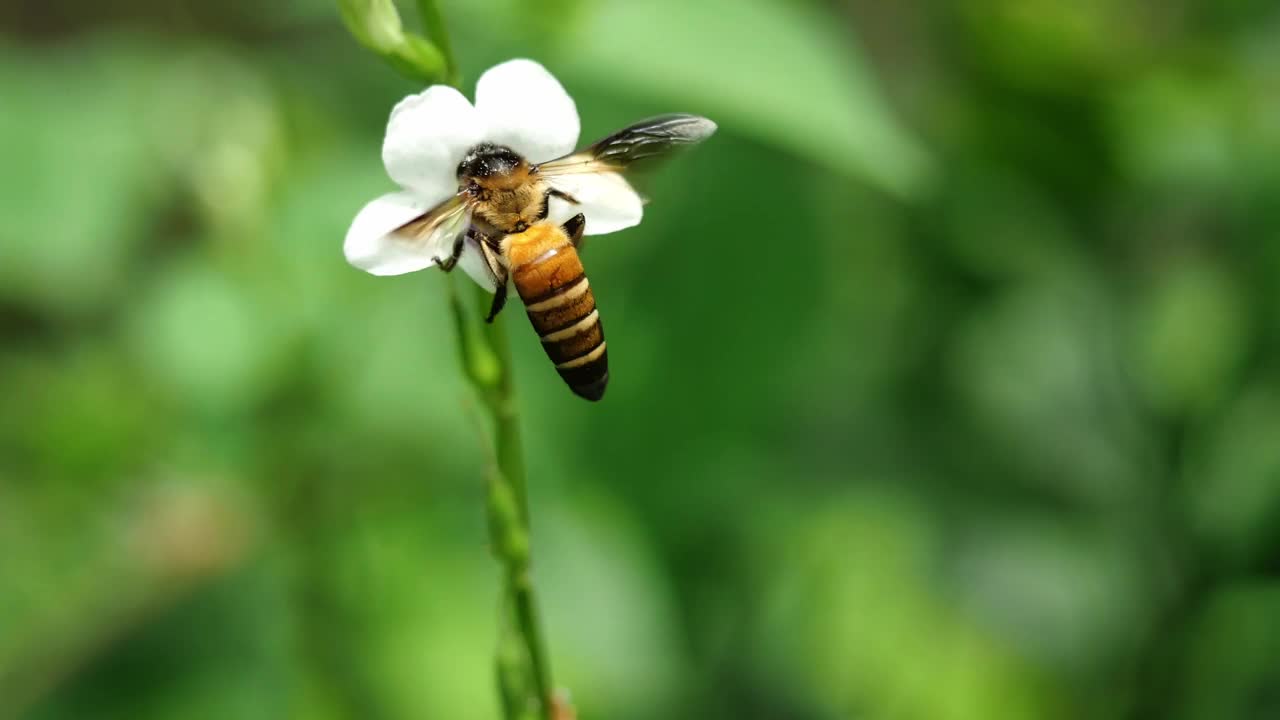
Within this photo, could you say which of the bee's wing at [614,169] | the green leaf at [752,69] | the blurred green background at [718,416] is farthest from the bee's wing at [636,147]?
the blurred green background at [718,416]

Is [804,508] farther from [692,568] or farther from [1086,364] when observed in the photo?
[1086,364]

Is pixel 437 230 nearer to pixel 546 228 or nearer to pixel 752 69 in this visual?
pixel 546 228

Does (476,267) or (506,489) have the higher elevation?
(476,267)

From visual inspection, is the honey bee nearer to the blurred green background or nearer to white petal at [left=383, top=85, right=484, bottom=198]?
white petal at [left=383, top=85, right=484, bottom=198]

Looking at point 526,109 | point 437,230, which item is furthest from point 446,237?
point 526,109

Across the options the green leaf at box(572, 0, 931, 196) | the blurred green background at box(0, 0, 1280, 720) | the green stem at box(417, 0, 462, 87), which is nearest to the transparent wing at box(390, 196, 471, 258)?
the green stem at box(417, 0, 462, 87)

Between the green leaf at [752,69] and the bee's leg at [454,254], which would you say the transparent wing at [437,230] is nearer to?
the bee's leg at [454,254]

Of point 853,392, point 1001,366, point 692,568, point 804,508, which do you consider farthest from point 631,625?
point 1001,366
